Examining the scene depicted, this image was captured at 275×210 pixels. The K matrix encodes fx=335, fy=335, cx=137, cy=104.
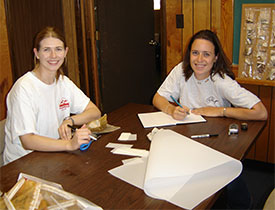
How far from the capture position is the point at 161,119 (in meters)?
1.90

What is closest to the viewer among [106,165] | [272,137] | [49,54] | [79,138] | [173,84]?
[106,165]

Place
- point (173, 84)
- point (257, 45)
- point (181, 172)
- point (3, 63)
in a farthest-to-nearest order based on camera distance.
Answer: point (3, 63)
point (257, 45)
point (173, 84)
point (181, 172)

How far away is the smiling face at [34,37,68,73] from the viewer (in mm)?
1821

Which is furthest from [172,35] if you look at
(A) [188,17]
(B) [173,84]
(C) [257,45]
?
(B) [173,84]

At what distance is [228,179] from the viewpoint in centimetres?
125

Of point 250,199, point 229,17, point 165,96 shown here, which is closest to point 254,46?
point 229,17

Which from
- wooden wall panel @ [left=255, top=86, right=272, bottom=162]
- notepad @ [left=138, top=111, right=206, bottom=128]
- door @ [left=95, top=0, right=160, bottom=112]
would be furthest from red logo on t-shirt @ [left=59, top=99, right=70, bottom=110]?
door @ [left=95, top=0, right=160, bottom=112]

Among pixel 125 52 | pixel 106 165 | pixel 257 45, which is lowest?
pixel 106 165

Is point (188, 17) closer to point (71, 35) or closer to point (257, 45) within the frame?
point (257, 45)

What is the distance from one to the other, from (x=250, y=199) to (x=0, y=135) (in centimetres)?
167

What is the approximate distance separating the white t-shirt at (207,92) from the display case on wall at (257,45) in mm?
641

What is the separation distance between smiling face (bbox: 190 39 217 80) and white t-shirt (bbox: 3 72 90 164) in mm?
746

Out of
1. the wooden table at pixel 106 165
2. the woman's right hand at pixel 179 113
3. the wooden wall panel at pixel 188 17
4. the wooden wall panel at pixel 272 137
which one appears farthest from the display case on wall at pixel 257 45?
the woman's right hand at pixel 179 113

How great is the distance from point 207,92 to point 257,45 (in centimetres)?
78
